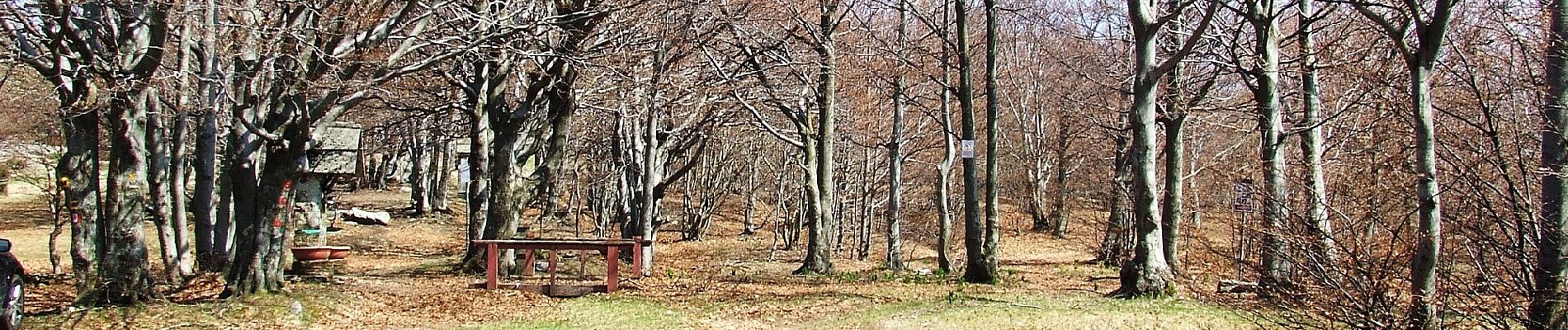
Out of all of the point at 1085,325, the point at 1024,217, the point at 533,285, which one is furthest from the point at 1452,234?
the point at 1024,217

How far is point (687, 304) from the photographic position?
46.1 feet

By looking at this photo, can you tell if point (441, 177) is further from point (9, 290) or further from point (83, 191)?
point (9, 290)

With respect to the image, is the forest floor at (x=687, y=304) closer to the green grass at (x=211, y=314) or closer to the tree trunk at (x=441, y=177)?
the green grass at (x=211, y=314)

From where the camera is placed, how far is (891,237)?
20.0m

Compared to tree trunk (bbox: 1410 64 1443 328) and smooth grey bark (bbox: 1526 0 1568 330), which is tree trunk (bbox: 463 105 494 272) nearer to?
tree trunk (bbox: 1410 64 1443 328)

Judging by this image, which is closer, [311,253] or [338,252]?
[311,253]

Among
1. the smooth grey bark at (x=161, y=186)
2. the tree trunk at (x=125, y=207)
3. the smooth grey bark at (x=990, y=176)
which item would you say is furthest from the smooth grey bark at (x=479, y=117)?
the tree trunk at (x=125, y=207)

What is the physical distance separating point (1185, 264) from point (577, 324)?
7992mm

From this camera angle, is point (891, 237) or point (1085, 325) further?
point (891, 237)

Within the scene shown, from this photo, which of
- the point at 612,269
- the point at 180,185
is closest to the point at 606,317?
the point at 612,269

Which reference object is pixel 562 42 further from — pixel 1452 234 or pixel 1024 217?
pixel 1024 217

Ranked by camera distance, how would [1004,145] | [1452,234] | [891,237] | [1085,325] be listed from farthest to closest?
[1004,145]
[891,237]
[1085,325]
[1452,234]

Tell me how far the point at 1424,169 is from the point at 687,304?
8.64 meters

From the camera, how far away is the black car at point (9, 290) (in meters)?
9.74
